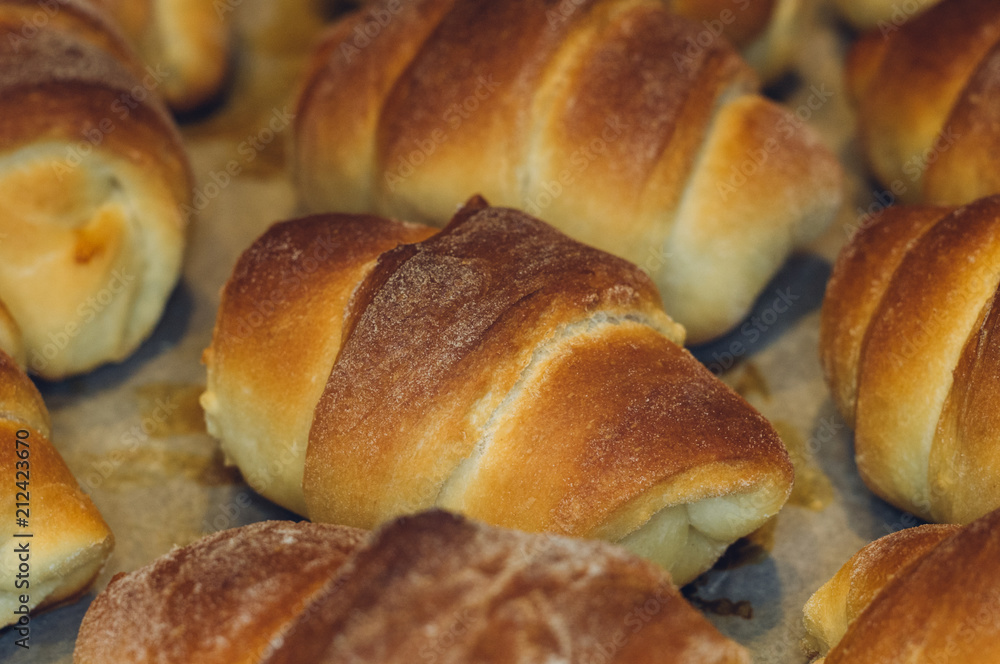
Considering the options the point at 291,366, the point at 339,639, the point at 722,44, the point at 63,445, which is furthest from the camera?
the point at 722,44

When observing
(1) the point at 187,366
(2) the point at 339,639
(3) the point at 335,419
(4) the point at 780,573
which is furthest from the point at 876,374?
(1) the point at 187,366

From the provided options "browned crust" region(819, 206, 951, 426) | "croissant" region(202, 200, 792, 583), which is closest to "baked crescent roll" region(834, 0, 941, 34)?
"browned crust" region(819, 206, 951, 426)

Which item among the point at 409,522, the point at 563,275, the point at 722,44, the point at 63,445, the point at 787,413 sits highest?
the point at 722,44

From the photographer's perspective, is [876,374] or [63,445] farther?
[63,445]

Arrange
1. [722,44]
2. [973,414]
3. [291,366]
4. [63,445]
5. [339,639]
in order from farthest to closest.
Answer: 1. [722,44]
2. [63,445]
3. [291,366]
4. [973,414]
5. [339,639]

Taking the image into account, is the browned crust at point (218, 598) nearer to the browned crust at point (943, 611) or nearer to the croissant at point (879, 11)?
the browned crust at point (943, 611)

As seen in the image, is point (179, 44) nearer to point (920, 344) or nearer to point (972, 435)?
point (920, 344)

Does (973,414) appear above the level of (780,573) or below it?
above

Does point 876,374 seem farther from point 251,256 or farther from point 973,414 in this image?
point 251,256

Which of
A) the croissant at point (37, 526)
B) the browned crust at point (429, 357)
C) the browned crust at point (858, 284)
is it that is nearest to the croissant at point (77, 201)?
the croissant at point (37, 526)
